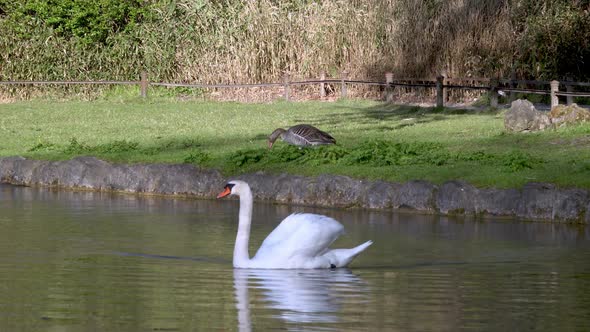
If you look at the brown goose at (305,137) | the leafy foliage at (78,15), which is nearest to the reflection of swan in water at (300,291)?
the brown goose at (305,137)

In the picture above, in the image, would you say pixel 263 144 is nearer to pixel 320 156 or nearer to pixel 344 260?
pixel 320 156

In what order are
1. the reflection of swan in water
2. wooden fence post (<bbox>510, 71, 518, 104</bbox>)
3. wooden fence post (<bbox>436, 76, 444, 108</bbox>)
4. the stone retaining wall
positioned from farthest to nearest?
wooden fence post (<bbox>436, 76, 444, 108</bbox>) < wooden fence post (<bbox>510, 71, 518, 104</bbox>) < the stone retaining wall < the reflection of swan in water

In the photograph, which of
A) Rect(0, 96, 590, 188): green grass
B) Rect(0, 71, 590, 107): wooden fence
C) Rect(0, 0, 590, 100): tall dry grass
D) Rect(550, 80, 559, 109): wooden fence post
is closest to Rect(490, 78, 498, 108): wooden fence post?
Rect(0, 71, 590, 107): wooden fence

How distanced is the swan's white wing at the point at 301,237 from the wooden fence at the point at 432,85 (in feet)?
55.5

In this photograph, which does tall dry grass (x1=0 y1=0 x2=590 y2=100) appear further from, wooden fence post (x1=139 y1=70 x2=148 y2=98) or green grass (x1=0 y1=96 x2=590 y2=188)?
green grass (x1=0 y1=96 x2=590 y2=188)

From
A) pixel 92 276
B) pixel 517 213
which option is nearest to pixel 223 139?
pixel 517 213

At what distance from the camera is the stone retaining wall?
16.0m

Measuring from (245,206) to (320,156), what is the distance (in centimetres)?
675

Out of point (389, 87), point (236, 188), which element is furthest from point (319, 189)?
point (389, 87)

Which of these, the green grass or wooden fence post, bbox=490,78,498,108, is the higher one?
wooden fence post, bbox=490,78,498,108

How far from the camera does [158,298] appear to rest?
10.3 metres

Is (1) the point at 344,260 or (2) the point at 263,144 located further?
(2) the point at 263,144

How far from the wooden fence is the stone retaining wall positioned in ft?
38.1

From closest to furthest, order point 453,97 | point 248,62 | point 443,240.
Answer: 1. point 443,240
2. point 453,97
3. point 248,62
